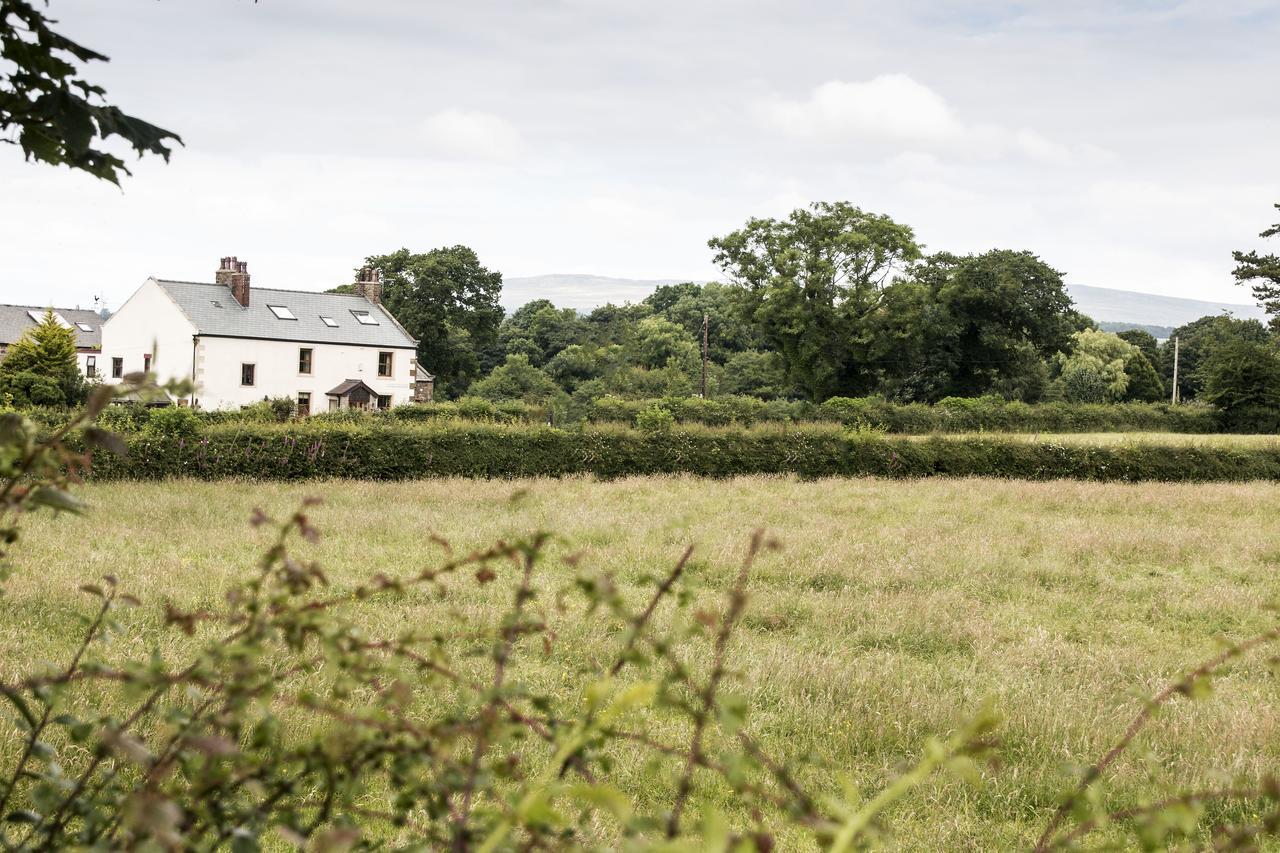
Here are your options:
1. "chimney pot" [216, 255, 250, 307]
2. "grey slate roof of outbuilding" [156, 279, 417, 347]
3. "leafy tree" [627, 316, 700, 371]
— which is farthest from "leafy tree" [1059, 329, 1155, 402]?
"chimney pot" [216, 255, 250, 307]

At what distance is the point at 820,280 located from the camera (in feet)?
189

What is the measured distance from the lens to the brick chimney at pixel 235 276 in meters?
52.7

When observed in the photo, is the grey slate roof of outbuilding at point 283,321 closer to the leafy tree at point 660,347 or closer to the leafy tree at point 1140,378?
the leafy tree at point 660,347

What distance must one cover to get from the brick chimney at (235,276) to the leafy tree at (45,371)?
362 inches

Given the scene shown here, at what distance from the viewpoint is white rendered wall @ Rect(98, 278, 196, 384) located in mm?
49531

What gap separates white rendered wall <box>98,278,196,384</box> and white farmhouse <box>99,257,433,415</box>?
53mm

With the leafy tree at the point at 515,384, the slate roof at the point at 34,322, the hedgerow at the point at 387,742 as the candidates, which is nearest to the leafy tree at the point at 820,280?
the leafy tree at the point at 515,384

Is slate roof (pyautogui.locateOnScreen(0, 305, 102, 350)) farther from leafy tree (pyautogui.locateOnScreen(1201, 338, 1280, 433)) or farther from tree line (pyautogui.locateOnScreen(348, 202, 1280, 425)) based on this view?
leafy tree (pyautogui.locateOnScreen(1201, 338, 1280, 433))

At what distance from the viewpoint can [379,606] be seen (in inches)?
362

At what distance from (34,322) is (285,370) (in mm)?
35620

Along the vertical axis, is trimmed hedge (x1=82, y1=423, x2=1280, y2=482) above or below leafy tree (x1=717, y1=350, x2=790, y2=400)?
below

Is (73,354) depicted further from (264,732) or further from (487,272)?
(264,732)

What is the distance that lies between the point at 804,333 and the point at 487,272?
92.0 ft

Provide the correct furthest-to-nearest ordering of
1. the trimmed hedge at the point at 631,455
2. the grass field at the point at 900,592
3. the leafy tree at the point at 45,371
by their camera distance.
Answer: the leafy tree at the point at 45,371
the trimmed hedge at the point at 631,455
the grass field at the point at 900,592
